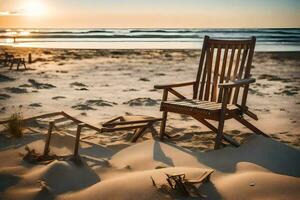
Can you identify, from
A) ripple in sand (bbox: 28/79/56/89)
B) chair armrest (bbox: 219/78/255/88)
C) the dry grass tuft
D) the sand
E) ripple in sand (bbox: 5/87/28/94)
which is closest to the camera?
the sand

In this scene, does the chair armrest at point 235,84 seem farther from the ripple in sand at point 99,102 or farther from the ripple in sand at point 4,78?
the ripple in sand at point 4,78

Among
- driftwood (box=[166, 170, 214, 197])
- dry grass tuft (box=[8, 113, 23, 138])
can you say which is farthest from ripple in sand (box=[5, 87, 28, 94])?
driftwood (box=[166, 170, 214, 197])

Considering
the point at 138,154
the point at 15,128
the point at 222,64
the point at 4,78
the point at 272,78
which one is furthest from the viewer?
the point at 272,78

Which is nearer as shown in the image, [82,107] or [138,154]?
[138,154]

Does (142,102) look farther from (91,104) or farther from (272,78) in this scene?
(272,78)

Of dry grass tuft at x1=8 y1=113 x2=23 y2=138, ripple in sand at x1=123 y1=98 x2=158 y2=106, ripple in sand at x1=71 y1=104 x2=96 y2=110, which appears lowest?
ripple in sand at x1=71 y1=104 x2=96 y2=110

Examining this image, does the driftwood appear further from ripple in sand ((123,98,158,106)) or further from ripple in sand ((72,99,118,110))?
ripple in sand ((123,98,158,106))

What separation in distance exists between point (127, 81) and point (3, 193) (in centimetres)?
734

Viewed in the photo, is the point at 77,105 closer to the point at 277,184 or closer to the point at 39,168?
the point at 39,168

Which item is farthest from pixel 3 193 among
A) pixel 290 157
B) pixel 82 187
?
pixel 290 157

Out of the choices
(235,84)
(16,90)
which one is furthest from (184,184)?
(16,90)

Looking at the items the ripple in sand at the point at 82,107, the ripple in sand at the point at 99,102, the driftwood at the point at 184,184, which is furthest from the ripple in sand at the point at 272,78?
the driftwood at the point at 184,184

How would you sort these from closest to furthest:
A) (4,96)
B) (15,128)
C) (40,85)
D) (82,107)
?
(15,128), (82,107), (4,96), (40,85)

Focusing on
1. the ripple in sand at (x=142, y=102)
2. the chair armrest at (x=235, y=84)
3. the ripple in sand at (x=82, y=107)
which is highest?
the chair armrest at (x=235, y=84)
